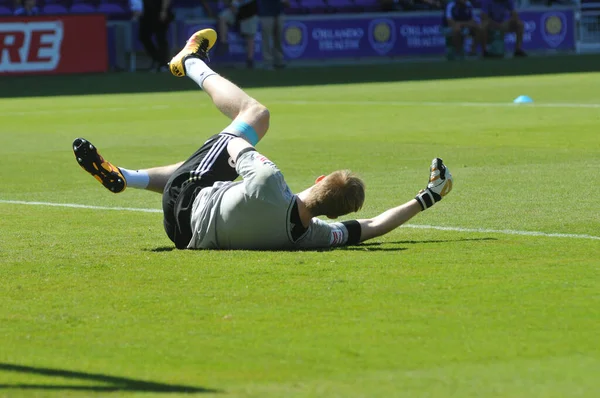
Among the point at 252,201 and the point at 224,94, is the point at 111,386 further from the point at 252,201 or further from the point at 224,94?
the point at 224,94

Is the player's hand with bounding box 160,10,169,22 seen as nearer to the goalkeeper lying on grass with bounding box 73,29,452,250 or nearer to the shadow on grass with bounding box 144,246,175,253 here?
the goalkeeper lying on grass with bounding box 73,29,452,250

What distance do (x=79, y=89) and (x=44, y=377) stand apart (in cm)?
2491

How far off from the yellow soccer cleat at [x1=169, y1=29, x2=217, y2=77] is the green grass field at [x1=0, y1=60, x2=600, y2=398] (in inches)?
45.2

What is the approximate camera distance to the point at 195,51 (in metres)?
10.4

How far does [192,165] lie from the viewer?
29.0 feet

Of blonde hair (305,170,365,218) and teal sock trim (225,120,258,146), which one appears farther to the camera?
teal sock trim (225,120,258,146)

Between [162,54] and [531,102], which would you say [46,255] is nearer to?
[531,102]

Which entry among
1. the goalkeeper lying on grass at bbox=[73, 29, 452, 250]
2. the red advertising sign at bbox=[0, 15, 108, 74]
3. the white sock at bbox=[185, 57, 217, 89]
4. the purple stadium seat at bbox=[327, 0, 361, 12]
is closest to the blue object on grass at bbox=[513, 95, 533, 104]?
the white sock at bbox=[185, 57, 217, 89]

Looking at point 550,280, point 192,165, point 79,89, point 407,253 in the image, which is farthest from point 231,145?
point 79,89

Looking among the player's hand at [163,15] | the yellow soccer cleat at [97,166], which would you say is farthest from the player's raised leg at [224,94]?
the player's hand at [163,15]

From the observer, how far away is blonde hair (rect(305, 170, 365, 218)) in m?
8.12

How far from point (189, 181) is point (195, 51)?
6.42 ft

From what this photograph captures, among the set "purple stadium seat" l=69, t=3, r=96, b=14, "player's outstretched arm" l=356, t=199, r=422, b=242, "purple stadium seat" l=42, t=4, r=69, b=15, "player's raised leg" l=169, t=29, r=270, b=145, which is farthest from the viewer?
"purple stadium seat" l=69, t=3, r=96, b=14

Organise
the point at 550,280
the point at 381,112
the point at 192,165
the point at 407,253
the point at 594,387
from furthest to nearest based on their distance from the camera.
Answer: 1. the point at 381,112
2. the point at 192,165
3. the point at 407,253
4. the point at 550,280
5. the point at 594,387
